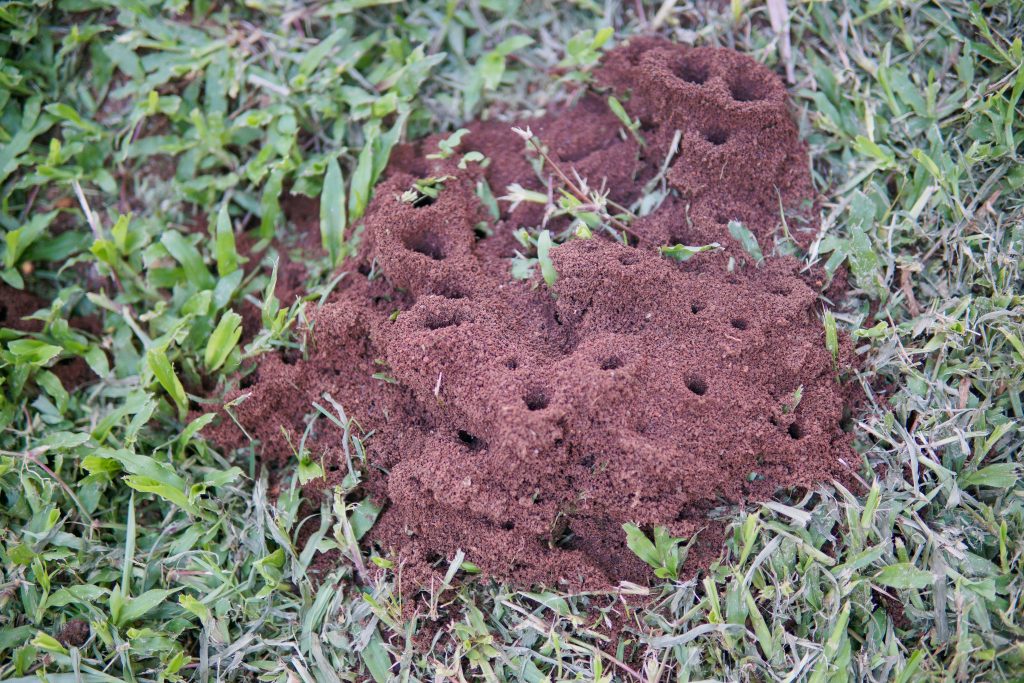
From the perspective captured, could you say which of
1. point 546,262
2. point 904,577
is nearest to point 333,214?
point 546,262

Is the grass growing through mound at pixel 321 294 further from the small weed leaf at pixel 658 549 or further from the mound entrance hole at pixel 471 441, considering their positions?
the mound entrance hole at pixel 471 441

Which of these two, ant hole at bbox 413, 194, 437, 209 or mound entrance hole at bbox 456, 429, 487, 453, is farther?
ant hole at bbox 413, 194, 437, 209

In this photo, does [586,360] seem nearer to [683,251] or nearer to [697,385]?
[697,385]

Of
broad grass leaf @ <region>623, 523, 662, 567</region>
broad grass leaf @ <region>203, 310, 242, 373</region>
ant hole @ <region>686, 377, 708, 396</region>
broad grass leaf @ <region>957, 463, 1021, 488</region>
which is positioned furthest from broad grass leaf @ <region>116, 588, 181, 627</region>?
broad grass leaf @ <region>957, 463, 1021, 488</region>

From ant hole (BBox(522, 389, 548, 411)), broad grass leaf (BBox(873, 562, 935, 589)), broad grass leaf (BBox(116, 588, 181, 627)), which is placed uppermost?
ant hole (BBox(522, 389, 548, 411))

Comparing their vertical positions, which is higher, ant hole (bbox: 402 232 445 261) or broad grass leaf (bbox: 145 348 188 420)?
ant hole (bbox: 402 232 445 261)

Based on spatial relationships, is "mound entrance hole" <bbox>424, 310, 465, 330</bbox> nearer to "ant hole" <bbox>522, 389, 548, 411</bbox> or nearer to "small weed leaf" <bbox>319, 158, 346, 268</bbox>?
"ant hole" <bbox>522, 389, 548, 411</bbox>

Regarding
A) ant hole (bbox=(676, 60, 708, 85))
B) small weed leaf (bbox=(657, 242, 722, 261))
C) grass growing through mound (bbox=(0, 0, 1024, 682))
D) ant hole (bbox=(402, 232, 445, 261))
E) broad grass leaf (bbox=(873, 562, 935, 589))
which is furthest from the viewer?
ant hole (bbox=(676, 60, 708, 85))
